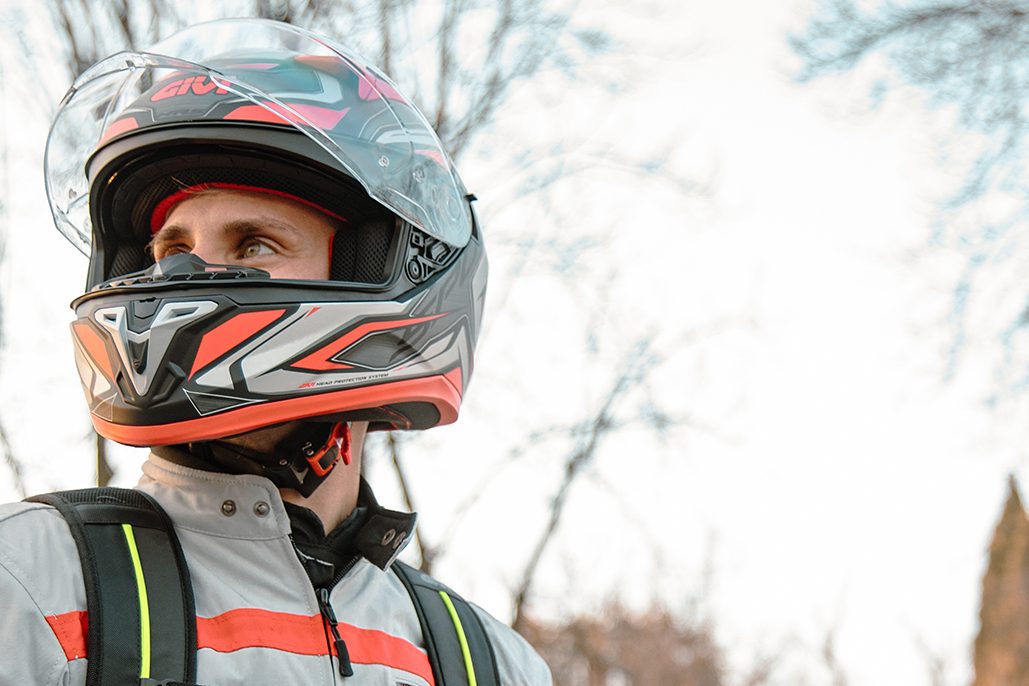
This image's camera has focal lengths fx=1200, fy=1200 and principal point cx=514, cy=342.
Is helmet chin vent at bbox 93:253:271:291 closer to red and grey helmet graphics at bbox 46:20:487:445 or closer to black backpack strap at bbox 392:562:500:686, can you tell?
red and grey helmet graphics at bbox 46:20:487:445

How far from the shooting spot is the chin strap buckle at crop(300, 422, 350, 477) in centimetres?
236

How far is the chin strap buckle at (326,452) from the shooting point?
2.36 m

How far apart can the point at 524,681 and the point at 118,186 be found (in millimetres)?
1395

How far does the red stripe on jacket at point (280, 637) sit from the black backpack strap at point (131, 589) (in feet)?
0.10

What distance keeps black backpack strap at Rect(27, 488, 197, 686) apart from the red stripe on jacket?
0.03 metres

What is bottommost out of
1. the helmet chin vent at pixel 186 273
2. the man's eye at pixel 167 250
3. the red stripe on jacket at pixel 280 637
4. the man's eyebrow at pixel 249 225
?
the red stripe on jacket at pixel 280 637

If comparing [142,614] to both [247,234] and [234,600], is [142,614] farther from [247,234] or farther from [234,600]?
[247,234]

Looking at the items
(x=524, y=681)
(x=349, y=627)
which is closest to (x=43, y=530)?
(x=349, y=627)

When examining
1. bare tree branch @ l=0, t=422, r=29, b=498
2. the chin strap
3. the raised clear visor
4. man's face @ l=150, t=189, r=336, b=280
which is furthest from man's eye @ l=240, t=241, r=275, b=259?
bare tree branch @ l=0, t=422, r=29, b=498

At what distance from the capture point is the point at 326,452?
94.1 inches

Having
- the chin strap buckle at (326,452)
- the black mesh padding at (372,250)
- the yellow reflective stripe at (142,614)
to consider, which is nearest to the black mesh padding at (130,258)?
the black mesh padding at (372,250)

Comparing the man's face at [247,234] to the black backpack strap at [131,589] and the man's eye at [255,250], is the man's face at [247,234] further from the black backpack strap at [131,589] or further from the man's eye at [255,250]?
the black backpack strap at [131,589]

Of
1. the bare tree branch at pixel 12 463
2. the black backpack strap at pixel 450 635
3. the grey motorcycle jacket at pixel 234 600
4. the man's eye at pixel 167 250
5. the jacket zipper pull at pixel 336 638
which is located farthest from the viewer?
the bare tree branch at pixel 12 463

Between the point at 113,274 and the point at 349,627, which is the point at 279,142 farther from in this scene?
the point at 349,627
